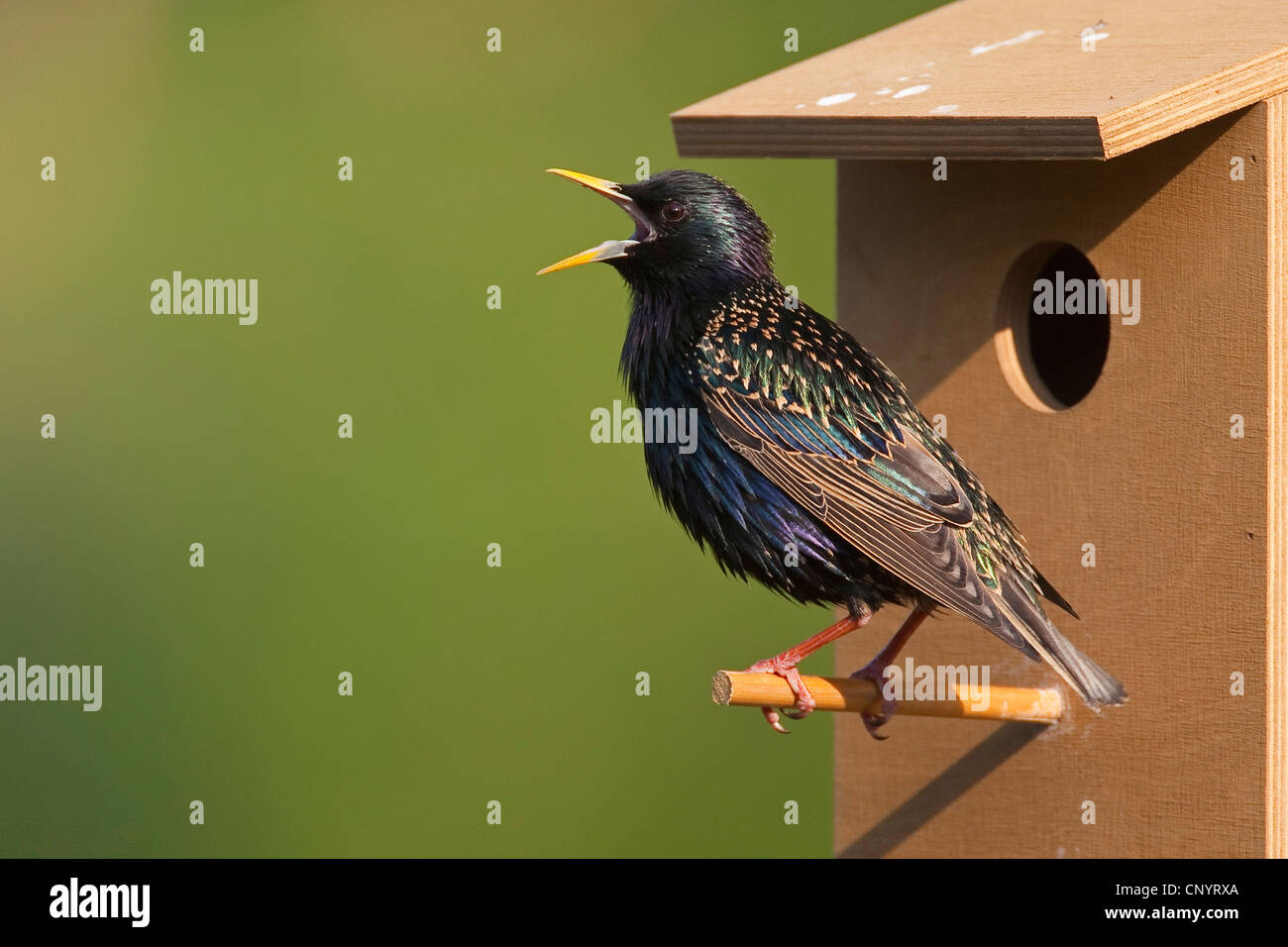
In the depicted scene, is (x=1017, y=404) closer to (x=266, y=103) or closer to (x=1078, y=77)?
(x=1078, y=77)

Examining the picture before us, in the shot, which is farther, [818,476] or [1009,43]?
[1009,43]

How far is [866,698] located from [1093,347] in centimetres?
99

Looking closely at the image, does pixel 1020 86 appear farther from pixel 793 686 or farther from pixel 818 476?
pixel 793 686

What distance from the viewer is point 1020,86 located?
381 centimetres

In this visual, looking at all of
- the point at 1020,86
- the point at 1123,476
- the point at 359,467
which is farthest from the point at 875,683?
the point at 359,467

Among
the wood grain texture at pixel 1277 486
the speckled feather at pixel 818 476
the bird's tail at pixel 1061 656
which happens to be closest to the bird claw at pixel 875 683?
the speckled feather at pixel 818 476

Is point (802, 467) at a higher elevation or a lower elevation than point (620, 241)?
lower

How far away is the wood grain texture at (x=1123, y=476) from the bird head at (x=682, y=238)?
0.43 m

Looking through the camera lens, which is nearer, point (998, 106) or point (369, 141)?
point (998, 106)

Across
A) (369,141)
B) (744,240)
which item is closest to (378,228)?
(369,141)

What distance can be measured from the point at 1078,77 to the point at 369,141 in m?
3.38

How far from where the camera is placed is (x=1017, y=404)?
423 cm

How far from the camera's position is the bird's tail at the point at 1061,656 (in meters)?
3.71

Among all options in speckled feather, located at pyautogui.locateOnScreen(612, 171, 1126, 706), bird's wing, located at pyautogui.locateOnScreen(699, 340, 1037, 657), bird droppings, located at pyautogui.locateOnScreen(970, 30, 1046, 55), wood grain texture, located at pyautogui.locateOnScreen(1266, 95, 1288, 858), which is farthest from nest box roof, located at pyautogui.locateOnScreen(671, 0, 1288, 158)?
bird's wing, located at pyautogui.locateOnScreen(699, 340, 1037, 657)
